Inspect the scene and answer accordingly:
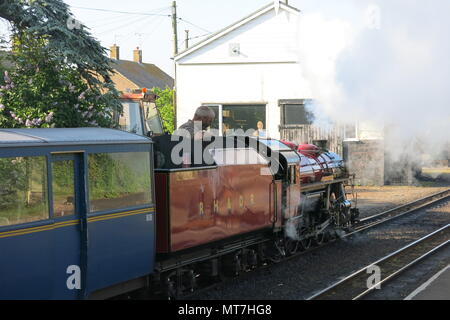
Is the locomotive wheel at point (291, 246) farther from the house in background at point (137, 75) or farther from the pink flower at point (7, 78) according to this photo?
the house in background at point (137, 75)

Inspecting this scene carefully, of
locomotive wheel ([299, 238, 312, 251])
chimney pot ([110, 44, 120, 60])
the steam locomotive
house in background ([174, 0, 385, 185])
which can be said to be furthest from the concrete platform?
chimney pot ([110, 44, 120, 60])

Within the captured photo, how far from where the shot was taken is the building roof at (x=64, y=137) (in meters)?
6.29

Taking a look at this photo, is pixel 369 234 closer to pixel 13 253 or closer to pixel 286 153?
pixel 286 153

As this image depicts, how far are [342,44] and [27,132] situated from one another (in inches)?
437

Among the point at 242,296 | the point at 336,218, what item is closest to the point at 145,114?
the point at 336,218

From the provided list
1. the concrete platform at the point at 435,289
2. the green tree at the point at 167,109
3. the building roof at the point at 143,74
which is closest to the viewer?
the concrete platform at the point at 435,289

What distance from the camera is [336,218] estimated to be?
14320 mm

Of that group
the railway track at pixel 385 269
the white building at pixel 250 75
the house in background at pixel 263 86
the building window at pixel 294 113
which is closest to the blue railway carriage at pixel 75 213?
the railway track at pixel 385 269

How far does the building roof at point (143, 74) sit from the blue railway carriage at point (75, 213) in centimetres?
5364

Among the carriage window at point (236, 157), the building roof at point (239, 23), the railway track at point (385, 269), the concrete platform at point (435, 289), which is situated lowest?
the railway track at point (385, 269)

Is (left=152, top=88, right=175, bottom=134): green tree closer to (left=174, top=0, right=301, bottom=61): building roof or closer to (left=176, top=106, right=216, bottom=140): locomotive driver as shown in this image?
(left=174, top=0, right=301, bottom=61): building roof

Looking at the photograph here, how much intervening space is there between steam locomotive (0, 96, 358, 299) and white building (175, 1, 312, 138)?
1682cm

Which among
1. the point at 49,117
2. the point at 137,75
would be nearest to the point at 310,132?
the point at 49,117

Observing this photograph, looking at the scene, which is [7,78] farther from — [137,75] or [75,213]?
[137,75]
